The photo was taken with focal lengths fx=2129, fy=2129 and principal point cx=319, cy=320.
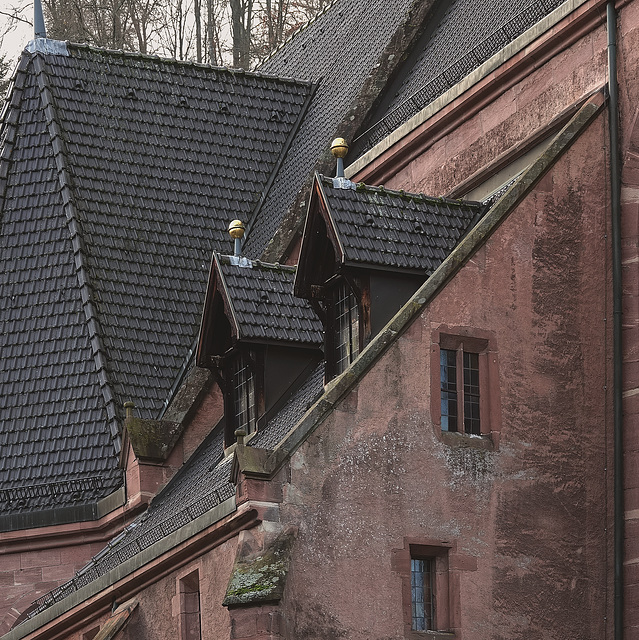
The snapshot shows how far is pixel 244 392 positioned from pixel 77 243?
4711mm

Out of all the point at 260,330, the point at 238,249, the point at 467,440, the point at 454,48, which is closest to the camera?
the point at 467,440

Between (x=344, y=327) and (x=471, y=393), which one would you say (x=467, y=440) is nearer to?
(x=471, y=393)

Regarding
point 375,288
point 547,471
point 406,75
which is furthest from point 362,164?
point 547,471

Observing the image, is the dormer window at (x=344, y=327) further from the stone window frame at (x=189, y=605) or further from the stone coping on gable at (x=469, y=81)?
the stone coping on gable at (x=469, y=81)

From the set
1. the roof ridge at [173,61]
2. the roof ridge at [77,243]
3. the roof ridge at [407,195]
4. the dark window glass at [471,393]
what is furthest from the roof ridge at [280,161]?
the dark window glass at [471,393]

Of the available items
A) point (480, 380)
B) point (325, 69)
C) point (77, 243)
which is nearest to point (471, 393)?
point (480, 380)

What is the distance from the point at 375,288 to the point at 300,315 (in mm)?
2099

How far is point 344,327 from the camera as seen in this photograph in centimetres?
2361

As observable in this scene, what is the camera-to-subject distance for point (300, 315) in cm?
2497

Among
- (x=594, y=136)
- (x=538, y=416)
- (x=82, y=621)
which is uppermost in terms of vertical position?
(x=594, y=136)

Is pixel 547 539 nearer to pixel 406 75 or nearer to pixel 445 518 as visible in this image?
pixel 445 518

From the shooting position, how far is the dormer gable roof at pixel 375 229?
2297cm

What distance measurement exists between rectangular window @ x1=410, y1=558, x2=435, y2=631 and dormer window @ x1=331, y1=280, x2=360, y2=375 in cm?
272

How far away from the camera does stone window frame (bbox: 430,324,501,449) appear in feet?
71.6
